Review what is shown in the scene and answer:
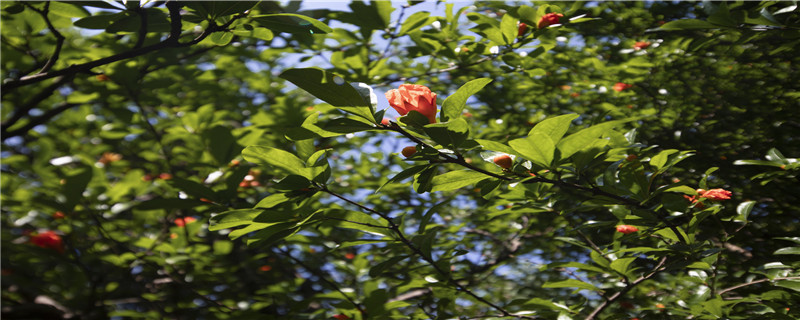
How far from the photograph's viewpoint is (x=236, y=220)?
0.87m

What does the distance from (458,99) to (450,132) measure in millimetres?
60

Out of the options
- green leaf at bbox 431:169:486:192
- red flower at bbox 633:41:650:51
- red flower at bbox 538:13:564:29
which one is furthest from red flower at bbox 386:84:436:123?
red flower at bbox 633:41:650:51

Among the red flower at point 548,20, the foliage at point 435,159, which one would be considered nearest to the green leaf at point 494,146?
the foliage at point 435,159

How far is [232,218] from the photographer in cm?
87

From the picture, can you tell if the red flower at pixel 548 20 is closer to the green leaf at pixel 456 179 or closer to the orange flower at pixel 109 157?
the green leaf at pixel 456 179

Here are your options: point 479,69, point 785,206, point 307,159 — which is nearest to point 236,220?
point 307,159

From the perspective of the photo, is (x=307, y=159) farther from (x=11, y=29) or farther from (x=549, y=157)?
(x=11, y=29)

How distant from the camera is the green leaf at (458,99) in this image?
0.74 metres

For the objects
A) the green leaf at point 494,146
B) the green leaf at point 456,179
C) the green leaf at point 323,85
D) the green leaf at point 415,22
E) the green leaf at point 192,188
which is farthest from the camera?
the green leaf at point 415,22

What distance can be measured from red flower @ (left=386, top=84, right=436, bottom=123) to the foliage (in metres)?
0.03

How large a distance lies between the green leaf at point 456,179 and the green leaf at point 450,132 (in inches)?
4.3

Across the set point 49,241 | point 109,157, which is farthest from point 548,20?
point 109,157

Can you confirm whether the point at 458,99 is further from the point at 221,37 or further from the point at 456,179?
the point at 221,37

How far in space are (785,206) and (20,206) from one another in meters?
2.86
